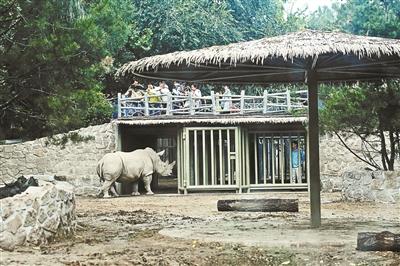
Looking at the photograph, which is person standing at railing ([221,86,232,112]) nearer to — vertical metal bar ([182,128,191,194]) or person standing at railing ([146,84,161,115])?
vertical metal bar ([182,128,191,194])

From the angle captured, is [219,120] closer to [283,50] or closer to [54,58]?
[54,58]

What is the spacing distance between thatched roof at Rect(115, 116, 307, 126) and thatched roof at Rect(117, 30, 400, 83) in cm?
812

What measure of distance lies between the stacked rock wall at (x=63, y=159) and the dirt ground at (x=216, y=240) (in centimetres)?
620

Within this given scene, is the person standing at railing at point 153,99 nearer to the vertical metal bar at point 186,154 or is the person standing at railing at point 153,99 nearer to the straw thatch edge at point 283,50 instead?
the vertical metal bar at point 186,154

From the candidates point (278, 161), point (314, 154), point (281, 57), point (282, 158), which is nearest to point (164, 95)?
point (282, 158)

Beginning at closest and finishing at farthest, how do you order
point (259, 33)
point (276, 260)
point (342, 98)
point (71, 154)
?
point (276, 260) → point (342, 98) → point (71, 154) → point (259, 33)

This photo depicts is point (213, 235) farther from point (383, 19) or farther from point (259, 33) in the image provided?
point (259, 33)

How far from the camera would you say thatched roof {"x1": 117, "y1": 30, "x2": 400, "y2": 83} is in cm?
716

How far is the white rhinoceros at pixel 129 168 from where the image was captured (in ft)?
55.3

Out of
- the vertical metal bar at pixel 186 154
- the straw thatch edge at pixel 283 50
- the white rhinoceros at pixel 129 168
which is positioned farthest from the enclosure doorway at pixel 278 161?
the straw thatch edge at pixel 283 50

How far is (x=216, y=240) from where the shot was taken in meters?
7.23

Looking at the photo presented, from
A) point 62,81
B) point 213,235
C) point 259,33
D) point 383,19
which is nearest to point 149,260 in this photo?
point 213,235

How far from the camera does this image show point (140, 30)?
25125mm

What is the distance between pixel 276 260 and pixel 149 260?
1.14 m
